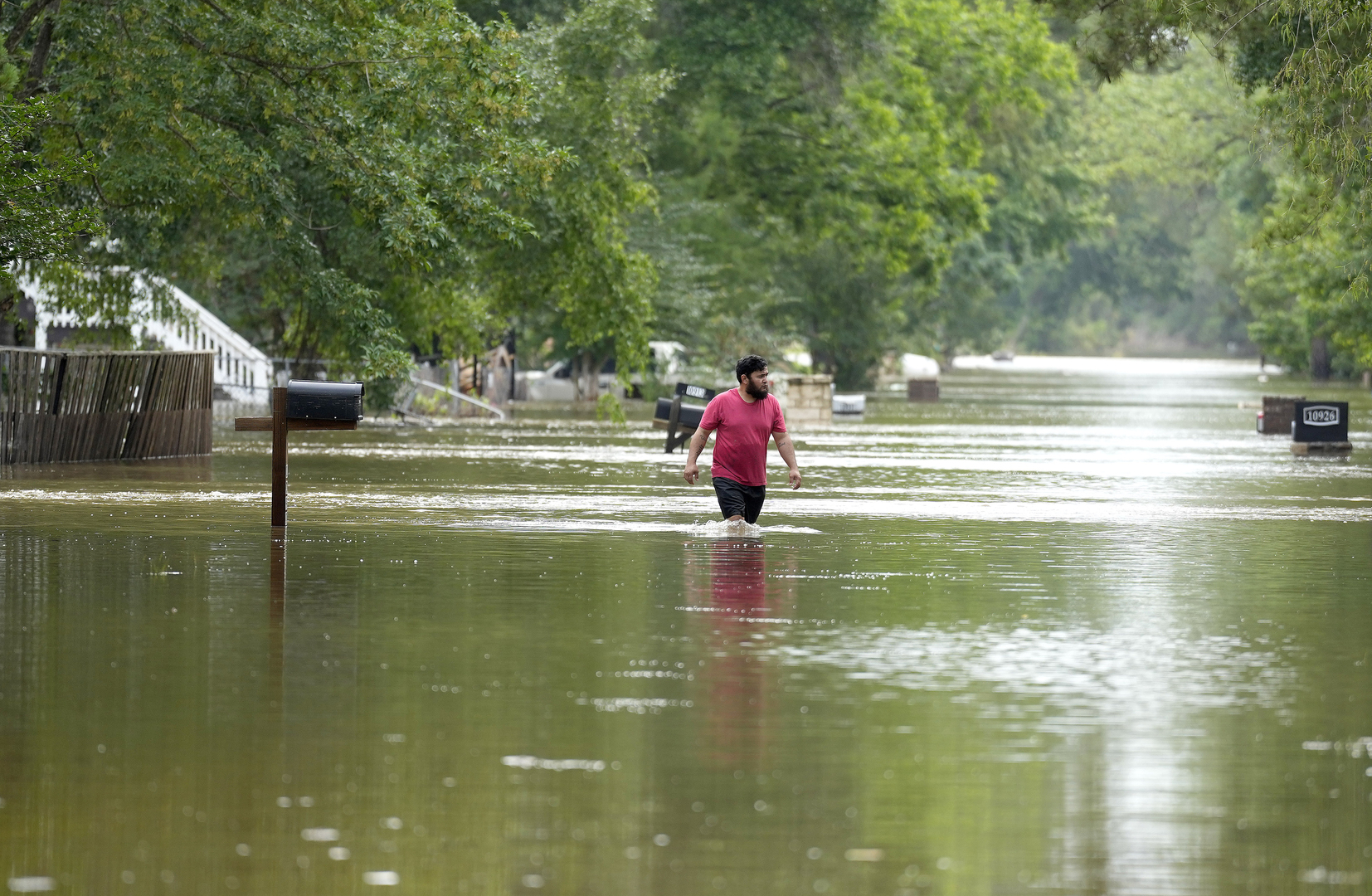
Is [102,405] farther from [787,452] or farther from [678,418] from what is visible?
[787,452]

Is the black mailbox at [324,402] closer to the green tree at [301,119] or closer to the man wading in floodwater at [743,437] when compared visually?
the man wading in floodwater at [743,437]

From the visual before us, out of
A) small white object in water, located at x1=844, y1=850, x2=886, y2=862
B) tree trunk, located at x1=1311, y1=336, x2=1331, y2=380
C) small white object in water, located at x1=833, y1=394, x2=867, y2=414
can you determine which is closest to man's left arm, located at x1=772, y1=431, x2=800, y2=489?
small white object in water, located at x1=844, y1=850, x2=886, y2=862

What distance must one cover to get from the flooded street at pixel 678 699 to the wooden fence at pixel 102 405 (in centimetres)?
508

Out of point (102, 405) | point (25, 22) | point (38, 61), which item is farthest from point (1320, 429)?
point (25, 22)

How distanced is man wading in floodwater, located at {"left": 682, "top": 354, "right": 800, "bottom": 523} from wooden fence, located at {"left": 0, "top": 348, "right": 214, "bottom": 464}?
34.4ft

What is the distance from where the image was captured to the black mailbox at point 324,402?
18047mm

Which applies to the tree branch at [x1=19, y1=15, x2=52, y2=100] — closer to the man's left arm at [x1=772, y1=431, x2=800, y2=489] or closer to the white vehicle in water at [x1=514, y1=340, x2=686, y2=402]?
the man's left arm at [x1=772, y1=431, x2=800, y2=489]

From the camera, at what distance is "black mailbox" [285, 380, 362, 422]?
18.0 meters

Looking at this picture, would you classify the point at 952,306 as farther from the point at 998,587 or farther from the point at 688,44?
the point at 998,587

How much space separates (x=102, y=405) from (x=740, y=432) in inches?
466

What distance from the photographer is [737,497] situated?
741 inches

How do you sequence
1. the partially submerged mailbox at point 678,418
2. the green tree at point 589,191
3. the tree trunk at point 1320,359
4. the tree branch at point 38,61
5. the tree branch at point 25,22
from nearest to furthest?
1. the tree branch at point 25,22
2. the tree branch at point 38,61
3. the partially submerged mailbox at point 678,418
4. the green tree at point 589,191
5. the tree trunk at point 1320,359

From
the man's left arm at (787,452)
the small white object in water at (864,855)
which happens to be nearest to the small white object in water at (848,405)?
the man's left arm at (787,452)

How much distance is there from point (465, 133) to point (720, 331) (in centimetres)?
2825
